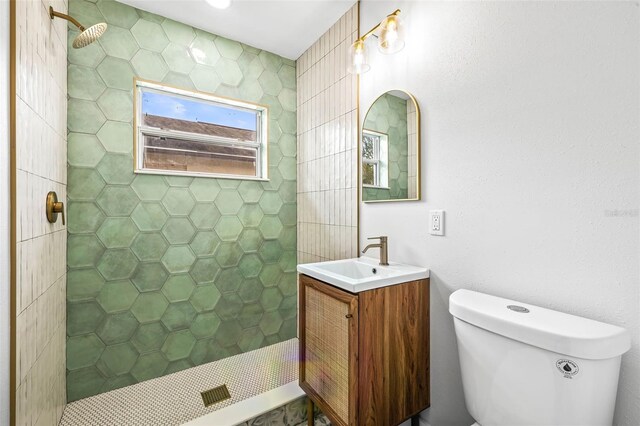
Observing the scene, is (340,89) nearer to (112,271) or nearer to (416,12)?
(416,12)

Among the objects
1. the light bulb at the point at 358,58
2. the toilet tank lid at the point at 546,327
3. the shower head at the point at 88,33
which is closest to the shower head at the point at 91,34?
the shower head at the point at 88,33

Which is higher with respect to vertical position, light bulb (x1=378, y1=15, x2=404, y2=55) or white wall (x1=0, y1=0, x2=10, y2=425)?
light bulb (x1=378, y1=15, x2=404, y2=55)

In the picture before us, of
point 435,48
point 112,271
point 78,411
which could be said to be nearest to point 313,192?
point 435,48

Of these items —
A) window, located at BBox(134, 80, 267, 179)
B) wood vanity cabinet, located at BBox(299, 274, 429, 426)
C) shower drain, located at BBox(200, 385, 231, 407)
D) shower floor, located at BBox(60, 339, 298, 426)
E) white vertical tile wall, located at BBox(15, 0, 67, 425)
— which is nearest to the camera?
white vertical tile wall, located at BBox(15, 0, 67, 425)

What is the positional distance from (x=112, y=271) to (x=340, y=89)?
193cm

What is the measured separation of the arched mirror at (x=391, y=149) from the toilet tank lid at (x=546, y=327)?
617mm

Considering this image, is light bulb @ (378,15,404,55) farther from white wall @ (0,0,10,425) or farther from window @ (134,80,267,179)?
white wall @ (0,0,10,425)

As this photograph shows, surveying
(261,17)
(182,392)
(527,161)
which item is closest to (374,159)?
(527,161)

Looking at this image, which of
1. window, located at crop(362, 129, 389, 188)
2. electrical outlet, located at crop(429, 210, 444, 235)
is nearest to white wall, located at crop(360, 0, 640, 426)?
electrical outlet, located at crop(429, 210, 444, 235)

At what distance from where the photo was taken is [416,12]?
1.43m

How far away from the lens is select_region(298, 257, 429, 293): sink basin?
3.82ft

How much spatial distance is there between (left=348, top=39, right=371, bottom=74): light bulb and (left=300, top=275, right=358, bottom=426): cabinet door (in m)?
1.23

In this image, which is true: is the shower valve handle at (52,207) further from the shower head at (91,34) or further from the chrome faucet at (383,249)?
A: the chrome faucet at (383,249)

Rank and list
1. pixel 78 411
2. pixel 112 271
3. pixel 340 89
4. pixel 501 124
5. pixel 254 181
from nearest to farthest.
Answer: pixel 501 124, pixel 78 411, pixel 112 271, pixel 340 89, pixel 254 181
